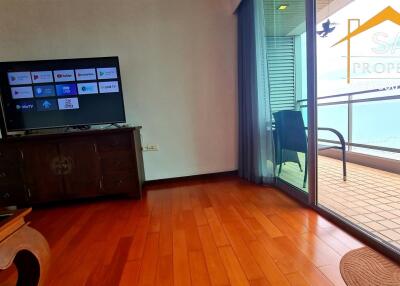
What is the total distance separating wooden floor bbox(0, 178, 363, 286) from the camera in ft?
4.38

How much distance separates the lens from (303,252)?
4.83 ft

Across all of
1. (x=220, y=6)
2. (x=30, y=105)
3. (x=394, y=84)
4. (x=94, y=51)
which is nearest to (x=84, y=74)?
(x=94, y=51)

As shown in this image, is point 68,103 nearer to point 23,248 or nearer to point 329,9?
point 23,248

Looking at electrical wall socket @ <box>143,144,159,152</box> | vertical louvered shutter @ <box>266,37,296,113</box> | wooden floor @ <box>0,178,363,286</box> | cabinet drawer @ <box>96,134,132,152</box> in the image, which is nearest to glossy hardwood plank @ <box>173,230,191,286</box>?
wooden floor @ <box>0,178,363,286</box>

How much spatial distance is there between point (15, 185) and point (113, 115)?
1.26m

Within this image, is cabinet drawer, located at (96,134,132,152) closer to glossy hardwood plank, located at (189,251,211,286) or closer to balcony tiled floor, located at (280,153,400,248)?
glossy hardwood plank, located at (189,251,211,286)

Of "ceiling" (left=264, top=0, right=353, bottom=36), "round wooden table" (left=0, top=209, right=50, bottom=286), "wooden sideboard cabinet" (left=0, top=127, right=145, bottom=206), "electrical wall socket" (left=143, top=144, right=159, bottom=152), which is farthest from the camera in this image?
"electrical wall socket" (left=143, top=144, right=159, bottom=152)

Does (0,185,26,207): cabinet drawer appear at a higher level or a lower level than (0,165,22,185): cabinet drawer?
lower

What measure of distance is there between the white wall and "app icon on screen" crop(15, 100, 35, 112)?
2.24 ft

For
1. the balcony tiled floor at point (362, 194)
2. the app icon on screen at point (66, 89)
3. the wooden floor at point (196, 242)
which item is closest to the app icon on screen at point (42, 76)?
the app icon on screen at point (66, 89)

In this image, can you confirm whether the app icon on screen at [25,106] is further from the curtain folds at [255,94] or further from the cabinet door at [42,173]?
the curtain folds at [255,94]

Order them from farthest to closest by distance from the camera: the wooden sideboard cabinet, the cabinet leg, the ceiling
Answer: the wooden sideboard cabinet, the ceiling, the cabinet leg

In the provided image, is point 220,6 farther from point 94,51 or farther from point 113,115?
point 113,115

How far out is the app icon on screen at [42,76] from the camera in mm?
2514
